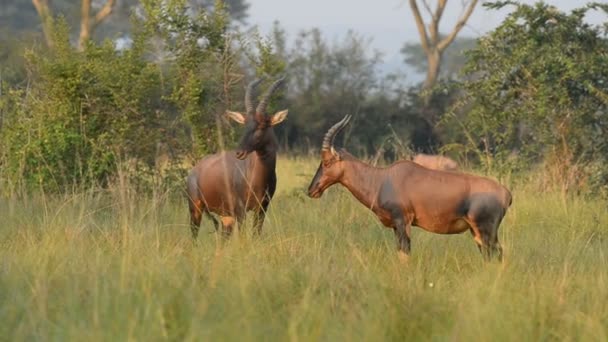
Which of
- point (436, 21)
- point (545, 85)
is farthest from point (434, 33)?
point (545, 85)

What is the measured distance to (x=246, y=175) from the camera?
292 inches

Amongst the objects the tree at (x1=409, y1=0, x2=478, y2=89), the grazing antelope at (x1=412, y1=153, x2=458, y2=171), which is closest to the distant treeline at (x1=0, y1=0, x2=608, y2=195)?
the grazing antelope at (x1=412, y1=153, x2=458, y2=171)

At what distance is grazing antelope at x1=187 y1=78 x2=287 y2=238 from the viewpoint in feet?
23.9

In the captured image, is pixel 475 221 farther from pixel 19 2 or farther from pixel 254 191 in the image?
pixel 19 2

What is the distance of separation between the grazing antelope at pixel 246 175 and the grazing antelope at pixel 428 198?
0.83 meters

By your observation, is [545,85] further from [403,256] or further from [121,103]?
[403,256]

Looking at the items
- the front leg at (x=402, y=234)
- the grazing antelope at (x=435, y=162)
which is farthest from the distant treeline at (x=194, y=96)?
the front leg at (x=402, y=234)

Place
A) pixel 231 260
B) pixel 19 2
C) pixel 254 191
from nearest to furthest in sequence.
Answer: pixel 231 260, pixel 254 191, pixel 19 2

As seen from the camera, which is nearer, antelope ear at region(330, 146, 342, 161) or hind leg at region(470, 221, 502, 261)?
hind leg at region(470, 221, 502, 261)

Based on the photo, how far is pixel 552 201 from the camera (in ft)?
33.2

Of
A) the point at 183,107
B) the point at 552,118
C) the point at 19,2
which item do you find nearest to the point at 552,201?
the point at 552,118

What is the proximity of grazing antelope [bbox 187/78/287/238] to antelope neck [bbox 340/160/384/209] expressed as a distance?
2.78 ft

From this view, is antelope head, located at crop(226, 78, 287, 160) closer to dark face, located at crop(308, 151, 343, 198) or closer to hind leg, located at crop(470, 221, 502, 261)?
dark face, located at crop(308, 151, 343, 198)

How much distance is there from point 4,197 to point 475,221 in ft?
17.0
